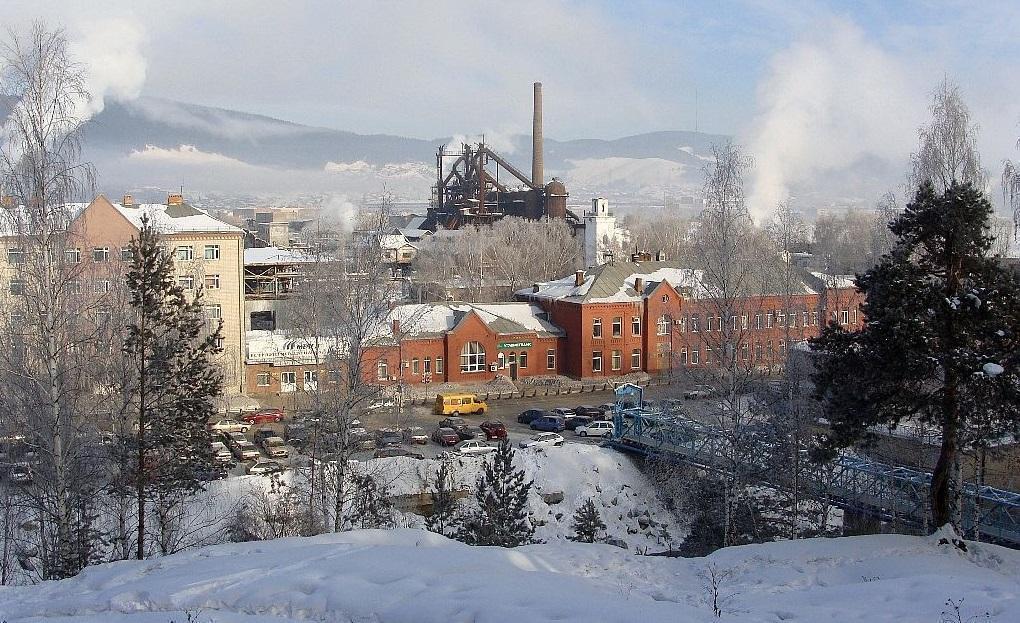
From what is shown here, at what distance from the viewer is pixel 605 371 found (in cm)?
3177

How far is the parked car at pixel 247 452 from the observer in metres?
21.1

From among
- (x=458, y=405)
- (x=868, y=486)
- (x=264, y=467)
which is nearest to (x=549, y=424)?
(x=458, y=405)

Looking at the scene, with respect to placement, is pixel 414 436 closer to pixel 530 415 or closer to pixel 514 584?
pixel 530 415

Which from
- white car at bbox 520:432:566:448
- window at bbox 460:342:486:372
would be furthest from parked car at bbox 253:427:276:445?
window at bbox 460:342:486:372

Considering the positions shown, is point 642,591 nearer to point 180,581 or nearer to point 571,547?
point 571,547

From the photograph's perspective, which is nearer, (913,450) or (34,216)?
(34,216)

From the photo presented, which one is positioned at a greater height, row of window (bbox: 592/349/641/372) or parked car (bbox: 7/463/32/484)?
row of window (bbox: 592/349/641/372)

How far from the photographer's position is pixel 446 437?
22781 millimetres

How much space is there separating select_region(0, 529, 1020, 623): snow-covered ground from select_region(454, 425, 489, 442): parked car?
12832mm

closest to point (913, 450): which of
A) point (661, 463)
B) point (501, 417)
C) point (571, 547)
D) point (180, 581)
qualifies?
point (661, 463)

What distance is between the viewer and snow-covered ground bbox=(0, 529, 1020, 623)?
738 cm

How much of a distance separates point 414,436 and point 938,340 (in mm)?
15025

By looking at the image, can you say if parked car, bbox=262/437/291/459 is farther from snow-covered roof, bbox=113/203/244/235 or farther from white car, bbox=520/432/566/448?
snow-covered roof, bbox=113/203/244/235

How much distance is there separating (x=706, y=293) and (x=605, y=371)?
1635 cm
